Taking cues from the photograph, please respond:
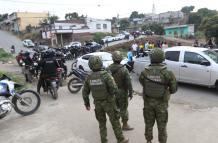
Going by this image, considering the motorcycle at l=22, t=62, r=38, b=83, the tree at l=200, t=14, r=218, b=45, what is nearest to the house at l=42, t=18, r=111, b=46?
the tree at l=200, t=14, r=218, b=45

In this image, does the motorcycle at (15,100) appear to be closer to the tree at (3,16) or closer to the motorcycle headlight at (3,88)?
the motorcycle headlight at (3,88)

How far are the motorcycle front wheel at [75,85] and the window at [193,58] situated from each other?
12.4 feet

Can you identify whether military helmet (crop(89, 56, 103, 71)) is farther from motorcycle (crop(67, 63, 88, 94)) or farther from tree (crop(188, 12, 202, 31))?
tree (crop(188, 12, 202, 31))

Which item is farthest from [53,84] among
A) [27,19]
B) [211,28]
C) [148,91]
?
[27,19]

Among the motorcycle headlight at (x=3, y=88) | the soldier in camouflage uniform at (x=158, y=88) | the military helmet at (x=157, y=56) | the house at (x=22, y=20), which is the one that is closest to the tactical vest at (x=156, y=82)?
the soldier in camouflage uniform at (x=158, y=88)

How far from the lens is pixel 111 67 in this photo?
17.5 ft

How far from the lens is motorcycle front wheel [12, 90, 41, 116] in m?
6.84

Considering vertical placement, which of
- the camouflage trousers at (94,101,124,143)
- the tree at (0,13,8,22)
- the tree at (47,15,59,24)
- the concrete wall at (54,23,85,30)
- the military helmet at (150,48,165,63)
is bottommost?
the camouflage trousers at (94,101,124,143)

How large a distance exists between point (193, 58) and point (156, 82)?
16.9 ft

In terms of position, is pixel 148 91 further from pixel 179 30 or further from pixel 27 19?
pixel 27 19

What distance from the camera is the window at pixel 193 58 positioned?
8688 millimetres

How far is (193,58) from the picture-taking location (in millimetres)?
8914

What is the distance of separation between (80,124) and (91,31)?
175 ft

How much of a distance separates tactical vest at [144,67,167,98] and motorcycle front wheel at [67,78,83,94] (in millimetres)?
5407
